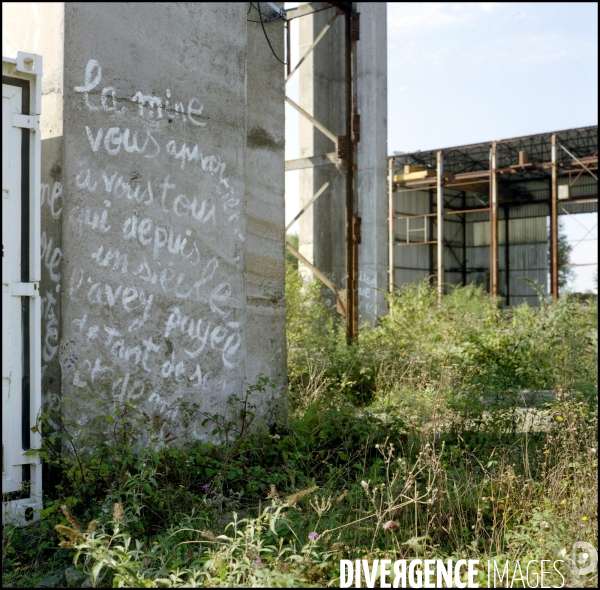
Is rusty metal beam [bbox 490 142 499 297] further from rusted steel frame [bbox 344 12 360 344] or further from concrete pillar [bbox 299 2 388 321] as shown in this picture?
rusted steel frame [bbox 344 12 360 344]

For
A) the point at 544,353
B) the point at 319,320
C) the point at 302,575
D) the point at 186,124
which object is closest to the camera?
the point at 302,575

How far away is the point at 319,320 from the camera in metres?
11.4

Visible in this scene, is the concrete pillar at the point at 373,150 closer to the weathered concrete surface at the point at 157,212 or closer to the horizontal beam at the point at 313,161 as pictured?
the horizontal beam at the point at 313,161

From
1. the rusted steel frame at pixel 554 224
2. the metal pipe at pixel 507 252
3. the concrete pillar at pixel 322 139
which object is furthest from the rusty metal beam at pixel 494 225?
the concrete pillar at pixel 322 139

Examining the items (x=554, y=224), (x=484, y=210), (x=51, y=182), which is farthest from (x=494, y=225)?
(x=51, y=182)

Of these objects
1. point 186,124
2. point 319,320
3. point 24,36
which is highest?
point 24,36

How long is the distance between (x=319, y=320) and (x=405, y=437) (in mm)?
5387

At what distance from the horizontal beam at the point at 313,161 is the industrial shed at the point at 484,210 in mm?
16221

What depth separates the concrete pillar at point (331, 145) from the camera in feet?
44.4

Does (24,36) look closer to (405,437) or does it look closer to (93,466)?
(93,466)

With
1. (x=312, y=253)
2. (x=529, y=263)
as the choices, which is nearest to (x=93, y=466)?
(x=312, y=253)

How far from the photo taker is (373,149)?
14914 millimetres

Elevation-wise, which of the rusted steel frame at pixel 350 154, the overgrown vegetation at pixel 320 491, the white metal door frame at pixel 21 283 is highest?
the rusted steel frame at pixel 350 154

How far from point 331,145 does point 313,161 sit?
11.2 ft
